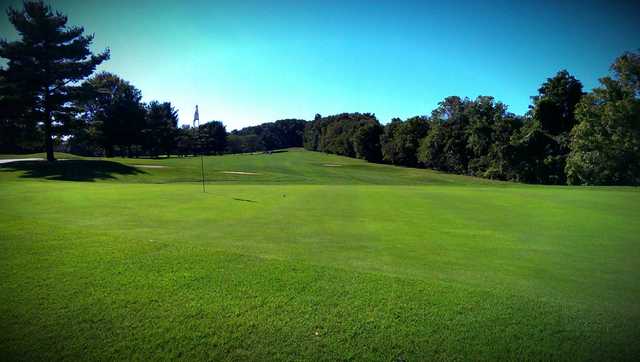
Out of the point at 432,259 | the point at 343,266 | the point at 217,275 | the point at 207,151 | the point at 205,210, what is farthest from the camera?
the point at 207,151

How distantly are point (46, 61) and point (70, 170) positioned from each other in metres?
11.0

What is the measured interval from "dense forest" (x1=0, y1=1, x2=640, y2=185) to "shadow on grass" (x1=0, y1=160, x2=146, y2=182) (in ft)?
11.2

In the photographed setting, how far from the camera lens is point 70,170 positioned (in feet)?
100

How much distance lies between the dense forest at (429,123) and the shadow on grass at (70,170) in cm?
342

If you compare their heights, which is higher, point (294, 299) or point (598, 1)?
point (598, 1)

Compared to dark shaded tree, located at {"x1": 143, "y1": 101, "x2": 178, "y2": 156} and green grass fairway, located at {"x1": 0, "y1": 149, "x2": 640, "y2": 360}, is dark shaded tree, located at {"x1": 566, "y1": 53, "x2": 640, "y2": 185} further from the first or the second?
Answer: dark shaded tree, located at {"x1": 143, "y1": 101, "x2": 178, "y2": 156}

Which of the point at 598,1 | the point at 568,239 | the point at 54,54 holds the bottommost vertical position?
the point at 568,239

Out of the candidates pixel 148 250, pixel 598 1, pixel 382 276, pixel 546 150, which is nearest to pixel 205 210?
pixel 148 250

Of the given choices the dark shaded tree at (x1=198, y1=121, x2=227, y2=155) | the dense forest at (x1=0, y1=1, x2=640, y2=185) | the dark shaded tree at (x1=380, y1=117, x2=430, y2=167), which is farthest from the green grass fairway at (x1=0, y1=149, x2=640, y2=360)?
the dark shaded tree at (x1=198, y1=121, x2=227, y2=155)

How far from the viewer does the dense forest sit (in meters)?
32.4

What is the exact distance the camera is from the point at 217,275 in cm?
463

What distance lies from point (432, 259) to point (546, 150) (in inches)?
2069

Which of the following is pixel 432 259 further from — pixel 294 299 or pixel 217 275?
pixel 217 275

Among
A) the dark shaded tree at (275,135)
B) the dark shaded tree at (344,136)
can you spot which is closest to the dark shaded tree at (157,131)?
the dark shaded tree at (344,136)
